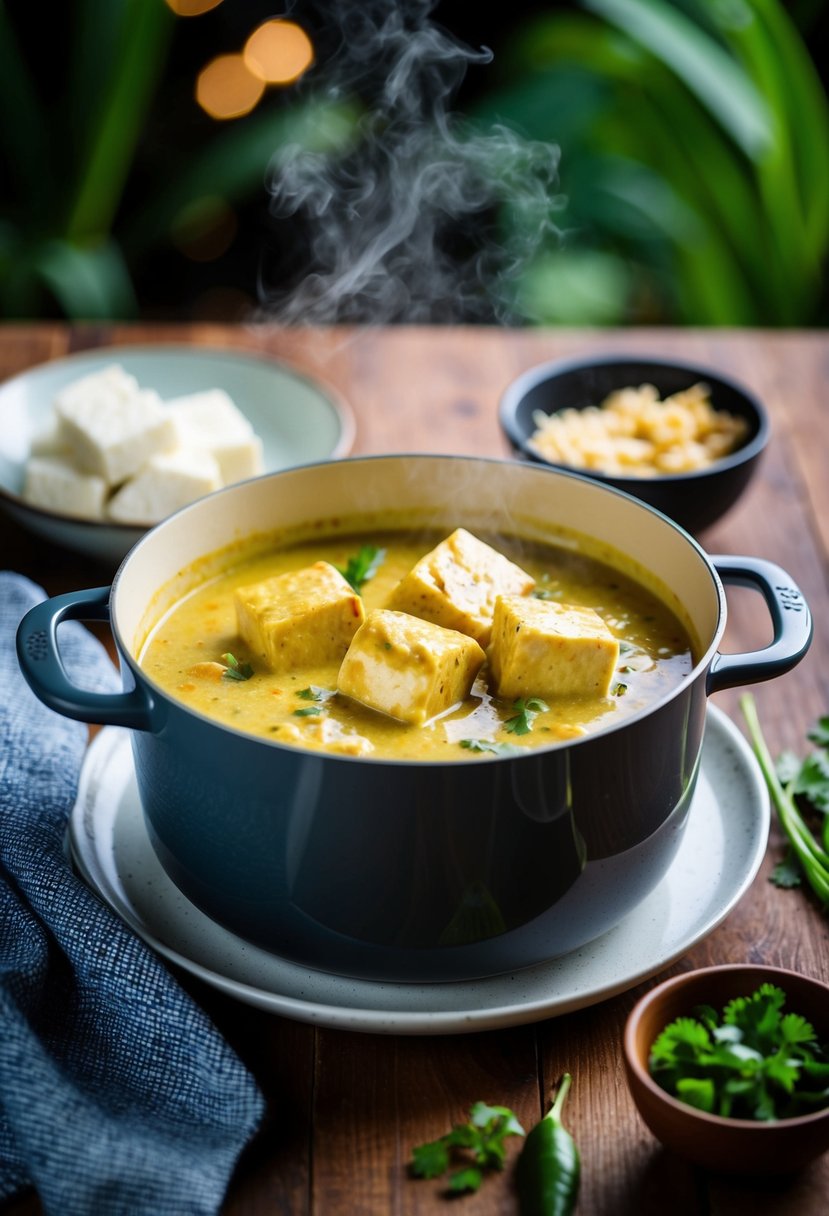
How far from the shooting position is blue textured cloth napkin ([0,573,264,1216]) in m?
1.35

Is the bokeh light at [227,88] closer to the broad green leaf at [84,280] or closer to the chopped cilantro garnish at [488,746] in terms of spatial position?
the broad green leaf at [84,280]

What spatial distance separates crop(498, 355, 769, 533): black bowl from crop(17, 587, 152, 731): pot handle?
3.26ft

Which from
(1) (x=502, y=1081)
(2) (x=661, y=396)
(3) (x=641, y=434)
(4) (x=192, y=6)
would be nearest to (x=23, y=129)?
(4) (x=192, y=6)

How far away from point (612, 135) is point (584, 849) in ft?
15.4

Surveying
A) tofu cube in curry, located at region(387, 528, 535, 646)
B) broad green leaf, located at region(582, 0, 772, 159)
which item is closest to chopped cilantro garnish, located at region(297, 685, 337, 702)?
tofu cube in curry, located at region(387, 528, 535, 646)

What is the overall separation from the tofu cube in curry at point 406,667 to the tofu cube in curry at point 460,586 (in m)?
0.09

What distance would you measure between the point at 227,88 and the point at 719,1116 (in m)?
5.27

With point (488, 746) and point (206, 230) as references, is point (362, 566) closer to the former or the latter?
point (488, 746)

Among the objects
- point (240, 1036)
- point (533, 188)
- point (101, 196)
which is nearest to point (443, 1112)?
point (240, 1036)

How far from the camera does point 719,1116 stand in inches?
53.8

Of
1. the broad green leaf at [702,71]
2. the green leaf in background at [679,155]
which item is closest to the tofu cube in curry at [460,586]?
the broad green leaf at [702,71]

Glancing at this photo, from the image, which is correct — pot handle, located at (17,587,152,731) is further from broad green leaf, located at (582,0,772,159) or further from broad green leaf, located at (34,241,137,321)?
broad green leaf, located at (582,0,772,159)

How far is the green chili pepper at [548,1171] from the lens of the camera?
1.34 meters

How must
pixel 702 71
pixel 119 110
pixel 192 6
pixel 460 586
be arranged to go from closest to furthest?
pixel 460 586
pixel 702 71
pixel 119 110
pixel 192 6
